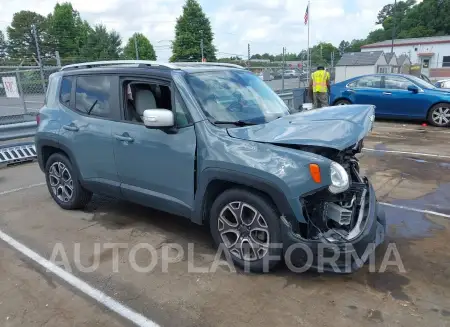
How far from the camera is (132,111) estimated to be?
4.07 m

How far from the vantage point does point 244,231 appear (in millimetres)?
3309

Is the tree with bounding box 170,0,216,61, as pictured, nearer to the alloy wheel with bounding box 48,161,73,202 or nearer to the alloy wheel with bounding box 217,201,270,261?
the alloy wheel with bounding box 48,161,73,202

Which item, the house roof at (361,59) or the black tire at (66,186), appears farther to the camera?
the house roof at (361,59)

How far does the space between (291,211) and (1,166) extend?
22.9ft

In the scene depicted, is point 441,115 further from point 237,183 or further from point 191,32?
point 191,32

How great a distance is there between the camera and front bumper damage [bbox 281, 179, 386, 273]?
2.90 m

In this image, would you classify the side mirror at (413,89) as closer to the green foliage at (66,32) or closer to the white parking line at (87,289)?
the white parking line at (87,289)

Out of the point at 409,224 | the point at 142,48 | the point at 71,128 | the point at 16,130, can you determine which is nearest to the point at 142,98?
the point at 71,128

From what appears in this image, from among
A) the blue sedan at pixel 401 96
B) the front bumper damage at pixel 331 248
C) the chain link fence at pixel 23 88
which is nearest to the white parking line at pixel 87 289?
the front bumper damage at pixel 331 248

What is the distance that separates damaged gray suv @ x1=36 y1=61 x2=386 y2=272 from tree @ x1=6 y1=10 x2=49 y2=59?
2139 cm

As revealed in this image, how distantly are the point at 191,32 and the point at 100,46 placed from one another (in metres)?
15.1

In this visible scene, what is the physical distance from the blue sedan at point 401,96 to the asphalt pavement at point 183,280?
692 cm

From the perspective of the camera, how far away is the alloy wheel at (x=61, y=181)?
4.89 meters

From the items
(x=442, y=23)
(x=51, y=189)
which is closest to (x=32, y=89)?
(x=51, y=189)
